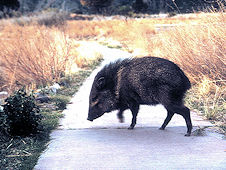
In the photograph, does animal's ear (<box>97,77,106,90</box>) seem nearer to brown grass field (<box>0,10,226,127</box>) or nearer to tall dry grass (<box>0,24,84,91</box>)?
brown grass field (<box>0,10,226,127</box>)

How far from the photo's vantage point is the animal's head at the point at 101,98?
486cm

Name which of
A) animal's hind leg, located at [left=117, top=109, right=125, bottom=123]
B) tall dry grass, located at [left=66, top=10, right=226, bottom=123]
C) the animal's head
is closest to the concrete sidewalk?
animal's hind leg, located at [left=117, top=109, right=125, bottom=123]

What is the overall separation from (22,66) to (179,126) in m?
5.11

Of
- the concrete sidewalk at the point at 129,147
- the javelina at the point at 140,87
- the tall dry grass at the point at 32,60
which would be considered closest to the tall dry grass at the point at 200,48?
the concrete sidewalk at the point at 129,147

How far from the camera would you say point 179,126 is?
4.93 metres

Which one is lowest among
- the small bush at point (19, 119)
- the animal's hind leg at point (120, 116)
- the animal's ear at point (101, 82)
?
the animal's hind leg at point (120, 116)

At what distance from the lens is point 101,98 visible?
193 inches

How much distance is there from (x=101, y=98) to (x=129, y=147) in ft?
3.88

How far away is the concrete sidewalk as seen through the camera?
133 inches

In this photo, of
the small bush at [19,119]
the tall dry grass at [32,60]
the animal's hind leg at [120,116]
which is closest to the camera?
the small bush at [19,119]

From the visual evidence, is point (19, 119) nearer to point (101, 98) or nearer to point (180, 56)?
point (101, 98)

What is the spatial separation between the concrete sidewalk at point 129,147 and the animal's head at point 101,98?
24cm

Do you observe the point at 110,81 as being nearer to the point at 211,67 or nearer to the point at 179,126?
the point at 179,126

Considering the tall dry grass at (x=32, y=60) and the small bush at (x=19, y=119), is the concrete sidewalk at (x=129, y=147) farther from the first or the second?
the tall dry grass at (x=32, y=60)
